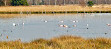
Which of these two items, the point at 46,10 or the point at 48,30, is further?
the point at 46,10

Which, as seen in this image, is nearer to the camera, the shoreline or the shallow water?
the shallow water

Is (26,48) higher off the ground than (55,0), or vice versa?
(26,48)

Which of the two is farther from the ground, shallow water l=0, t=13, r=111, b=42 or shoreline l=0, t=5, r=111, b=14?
shallow water l=0, t=13, r=111, b=42

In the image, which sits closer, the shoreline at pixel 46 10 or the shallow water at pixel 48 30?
the shallow water at pixel 48 30

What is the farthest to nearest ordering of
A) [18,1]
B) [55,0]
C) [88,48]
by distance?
[55,0]
[18,1]
[88,48]

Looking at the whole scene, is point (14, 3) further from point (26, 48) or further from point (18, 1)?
point (26, 48)

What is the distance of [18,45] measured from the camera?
9930 mm

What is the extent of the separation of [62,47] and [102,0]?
10081cm

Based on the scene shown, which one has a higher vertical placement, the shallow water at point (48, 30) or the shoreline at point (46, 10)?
the shallow water at point (48, 30)

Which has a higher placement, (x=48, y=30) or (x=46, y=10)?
(x=48, y=30)

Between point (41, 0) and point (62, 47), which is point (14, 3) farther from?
point (62, 47)

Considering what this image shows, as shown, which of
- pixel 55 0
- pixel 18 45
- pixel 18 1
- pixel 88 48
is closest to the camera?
pixel 88 48

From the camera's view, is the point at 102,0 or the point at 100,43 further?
the point at 102,0

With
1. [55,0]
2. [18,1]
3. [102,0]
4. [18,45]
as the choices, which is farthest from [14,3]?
[18,45]
